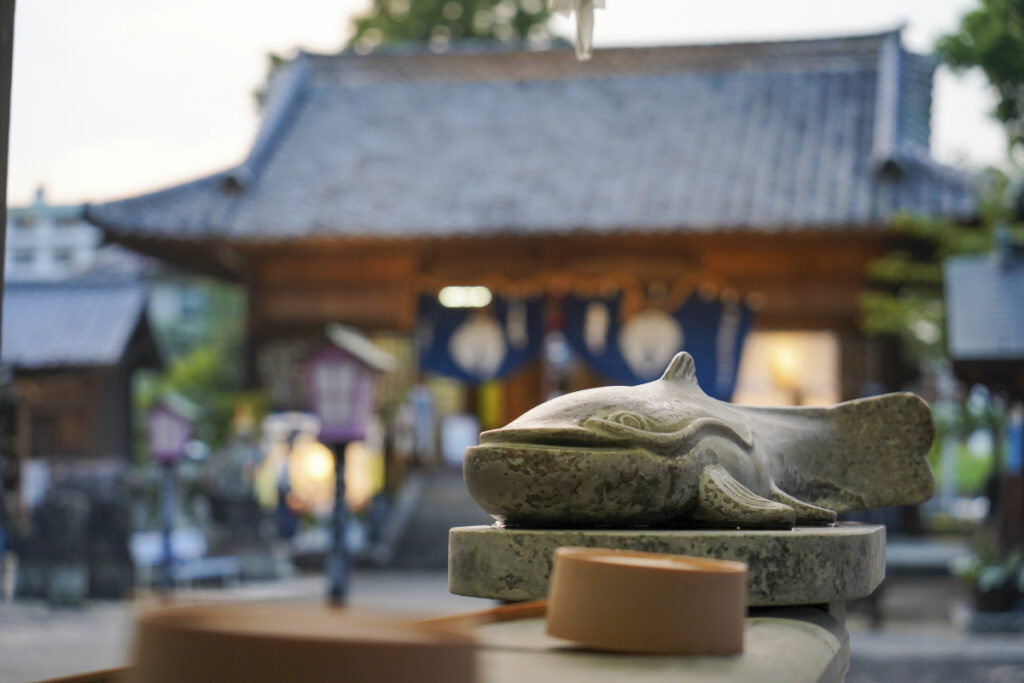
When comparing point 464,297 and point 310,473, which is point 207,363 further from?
point 464,297

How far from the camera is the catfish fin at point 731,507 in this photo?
2.52 meters

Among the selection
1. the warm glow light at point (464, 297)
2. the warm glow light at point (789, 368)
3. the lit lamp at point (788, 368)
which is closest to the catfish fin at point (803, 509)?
the warm glow light at point (789, 368)

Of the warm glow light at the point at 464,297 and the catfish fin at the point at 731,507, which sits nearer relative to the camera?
the catfish fin at the point at 731,507

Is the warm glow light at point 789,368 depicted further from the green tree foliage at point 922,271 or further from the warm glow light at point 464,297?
the warm glow light at point 464,297

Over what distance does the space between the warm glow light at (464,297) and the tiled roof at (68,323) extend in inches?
164

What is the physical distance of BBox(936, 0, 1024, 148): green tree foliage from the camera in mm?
8898

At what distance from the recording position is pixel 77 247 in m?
18.1

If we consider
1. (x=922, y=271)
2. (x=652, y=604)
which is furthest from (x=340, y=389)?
(x=922, y=271)

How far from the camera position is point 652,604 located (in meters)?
1.90

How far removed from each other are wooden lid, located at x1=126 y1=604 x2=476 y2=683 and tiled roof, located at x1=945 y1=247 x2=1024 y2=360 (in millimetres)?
8401

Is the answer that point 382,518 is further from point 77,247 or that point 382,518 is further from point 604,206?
point 77,247

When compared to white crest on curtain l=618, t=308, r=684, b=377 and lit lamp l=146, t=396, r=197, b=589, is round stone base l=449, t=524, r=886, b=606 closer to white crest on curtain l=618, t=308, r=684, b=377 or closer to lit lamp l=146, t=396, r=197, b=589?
lit lamp l=146, t=396, r=197, b=589

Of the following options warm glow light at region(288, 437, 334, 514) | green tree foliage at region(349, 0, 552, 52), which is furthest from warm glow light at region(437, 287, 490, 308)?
green tree foliage at region(349, 0, 552, 52)

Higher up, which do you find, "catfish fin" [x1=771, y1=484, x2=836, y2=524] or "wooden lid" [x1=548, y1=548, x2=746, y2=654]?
"catfish fin" [x1=771, y1=484, x2=836, y2=524]
